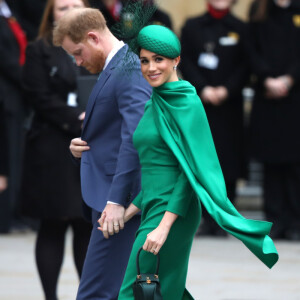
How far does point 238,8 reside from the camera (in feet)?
40.0

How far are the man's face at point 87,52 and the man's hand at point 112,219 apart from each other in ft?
2.29

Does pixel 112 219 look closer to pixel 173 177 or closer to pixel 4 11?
pixel 173 177

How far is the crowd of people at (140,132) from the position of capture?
4.11 metres

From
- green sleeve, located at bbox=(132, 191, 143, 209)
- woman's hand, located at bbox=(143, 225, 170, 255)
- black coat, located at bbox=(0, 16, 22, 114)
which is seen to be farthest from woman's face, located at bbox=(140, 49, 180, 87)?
black coat, located at bbox=(0, 16, 22, 114)

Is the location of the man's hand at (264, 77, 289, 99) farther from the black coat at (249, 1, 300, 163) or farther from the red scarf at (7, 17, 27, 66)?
the red scarf at (7, 17, 27, 66)

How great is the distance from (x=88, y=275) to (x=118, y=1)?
16.4 feet

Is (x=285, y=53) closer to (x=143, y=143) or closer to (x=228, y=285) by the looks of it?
(x=228, y=285)

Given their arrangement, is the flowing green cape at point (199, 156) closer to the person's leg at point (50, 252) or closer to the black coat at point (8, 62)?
the person's leg at point (50, 252)

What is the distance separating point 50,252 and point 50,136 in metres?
0.71

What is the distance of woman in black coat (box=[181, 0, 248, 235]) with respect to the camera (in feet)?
30.2

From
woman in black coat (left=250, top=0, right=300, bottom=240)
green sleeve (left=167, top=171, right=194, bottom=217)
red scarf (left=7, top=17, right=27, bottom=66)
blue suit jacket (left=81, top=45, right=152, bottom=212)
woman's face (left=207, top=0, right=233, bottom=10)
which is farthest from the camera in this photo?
woman's face (left=207, top=0, right=233, bottom=10)

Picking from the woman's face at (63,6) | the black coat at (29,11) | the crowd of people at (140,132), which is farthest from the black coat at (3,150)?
the black coat at (29,11)

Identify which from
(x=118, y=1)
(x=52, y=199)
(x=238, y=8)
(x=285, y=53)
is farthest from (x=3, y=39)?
(x=238, y=8)

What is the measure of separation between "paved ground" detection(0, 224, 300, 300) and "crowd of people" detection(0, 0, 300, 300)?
0.55 meters
